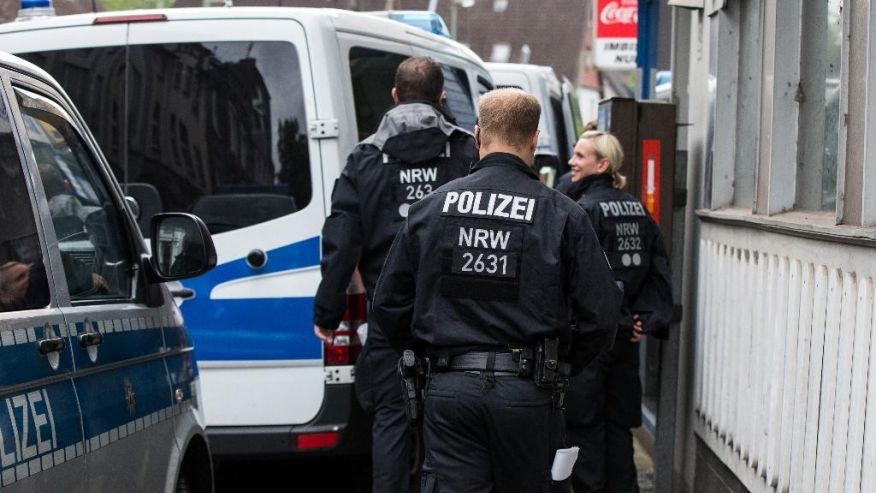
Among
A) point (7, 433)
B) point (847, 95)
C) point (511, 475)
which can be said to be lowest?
point (511, 475)

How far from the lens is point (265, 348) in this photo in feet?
20.4

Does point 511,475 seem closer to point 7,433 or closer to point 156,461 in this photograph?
point 156,461

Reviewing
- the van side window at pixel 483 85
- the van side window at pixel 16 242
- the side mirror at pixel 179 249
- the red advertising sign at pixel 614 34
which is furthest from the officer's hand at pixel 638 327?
the red advertising sign at pixel 614 34

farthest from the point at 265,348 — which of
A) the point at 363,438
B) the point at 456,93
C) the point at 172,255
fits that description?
the point at 456,93

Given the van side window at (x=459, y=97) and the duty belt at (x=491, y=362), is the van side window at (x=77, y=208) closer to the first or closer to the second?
the duty belt at (x=491, y=362)

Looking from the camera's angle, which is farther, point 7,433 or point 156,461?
point 156,461

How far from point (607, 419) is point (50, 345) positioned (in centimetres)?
425

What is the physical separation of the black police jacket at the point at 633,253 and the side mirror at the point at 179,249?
108 inches

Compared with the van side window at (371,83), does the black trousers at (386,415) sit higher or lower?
lower

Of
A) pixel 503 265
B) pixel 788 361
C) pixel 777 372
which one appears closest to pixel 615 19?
pixel 777 372

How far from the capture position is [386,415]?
5.86 metres

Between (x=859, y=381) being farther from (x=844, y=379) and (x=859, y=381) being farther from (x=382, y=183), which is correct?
(x=382, y=183)

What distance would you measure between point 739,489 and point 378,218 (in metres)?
1.88

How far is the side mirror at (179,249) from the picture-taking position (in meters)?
4.23
